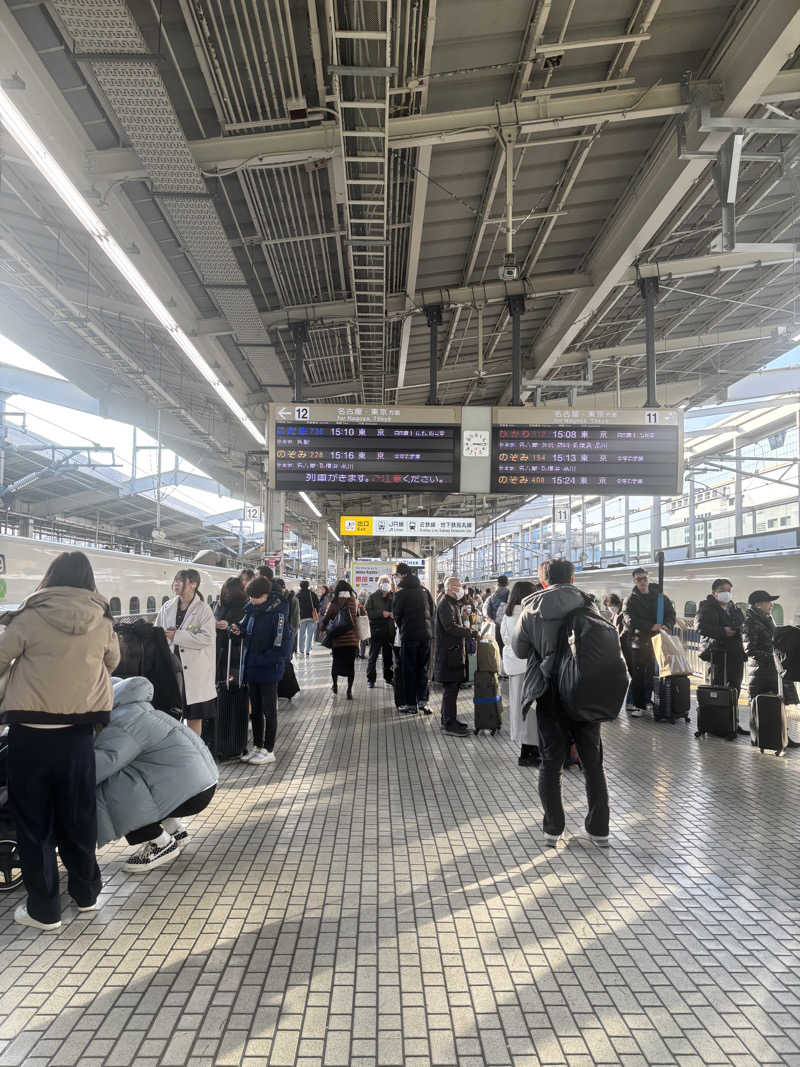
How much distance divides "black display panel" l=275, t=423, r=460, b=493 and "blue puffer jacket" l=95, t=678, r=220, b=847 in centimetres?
476

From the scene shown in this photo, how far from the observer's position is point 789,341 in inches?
451

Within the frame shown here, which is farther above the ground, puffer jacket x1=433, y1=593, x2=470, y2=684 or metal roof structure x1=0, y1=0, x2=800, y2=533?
metal roof structure x1=0, y1=0, x2=800, y2=533

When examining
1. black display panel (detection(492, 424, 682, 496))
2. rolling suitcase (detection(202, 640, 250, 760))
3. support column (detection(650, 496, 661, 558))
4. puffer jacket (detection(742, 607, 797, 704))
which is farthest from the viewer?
support column (detection(650, 496, 661, 558))

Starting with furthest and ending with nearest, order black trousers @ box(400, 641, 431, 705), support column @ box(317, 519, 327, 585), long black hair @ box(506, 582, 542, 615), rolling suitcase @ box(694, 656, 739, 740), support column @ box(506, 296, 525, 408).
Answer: support column @ box(317, 519, 327, 585) < black trousers @ box(400, 641, 431, 705) < support column @ box(506, 296, 525, 408) < rolling suitcase @ box(694, 656, 739, 740) < long black hair @ box(506, 582, 542, 615)

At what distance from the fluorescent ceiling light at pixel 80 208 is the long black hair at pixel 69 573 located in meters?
2.45

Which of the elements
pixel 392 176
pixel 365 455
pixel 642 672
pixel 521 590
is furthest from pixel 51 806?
pixel 642 672

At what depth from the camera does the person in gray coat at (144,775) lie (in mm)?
4004

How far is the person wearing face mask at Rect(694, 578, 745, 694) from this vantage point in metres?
8.77

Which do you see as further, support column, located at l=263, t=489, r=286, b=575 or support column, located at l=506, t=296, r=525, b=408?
support column, located at l=263, t=489, r=286, b=575

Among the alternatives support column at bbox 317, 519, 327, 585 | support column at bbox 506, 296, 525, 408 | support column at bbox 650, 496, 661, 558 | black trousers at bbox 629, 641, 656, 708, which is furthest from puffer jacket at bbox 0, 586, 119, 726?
support column at bbox 317, 519, 327, 585

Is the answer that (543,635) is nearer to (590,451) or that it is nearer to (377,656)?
(590,451)

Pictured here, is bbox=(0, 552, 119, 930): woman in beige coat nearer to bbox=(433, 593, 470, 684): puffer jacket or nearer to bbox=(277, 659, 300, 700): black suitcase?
bbox=(433, 593, 470, 684): puffer jacket

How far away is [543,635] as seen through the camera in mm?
4953

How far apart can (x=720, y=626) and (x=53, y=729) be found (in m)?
7.53
